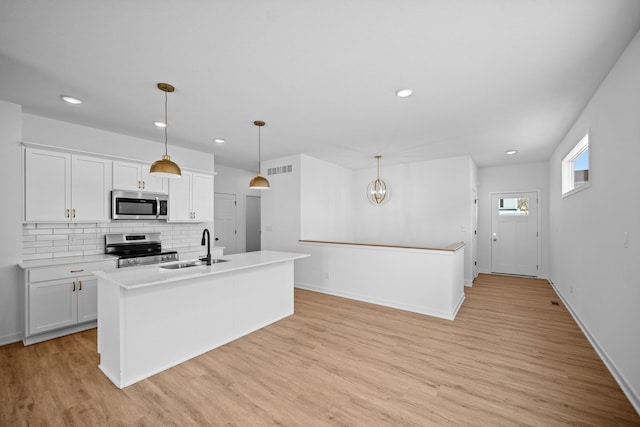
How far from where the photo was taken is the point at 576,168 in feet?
13.8

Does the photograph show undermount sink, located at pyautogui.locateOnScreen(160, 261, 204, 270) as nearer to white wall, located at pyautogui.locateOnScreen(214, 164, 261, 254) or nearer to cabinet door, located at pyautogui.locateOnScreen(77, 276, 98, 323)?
cabinet door, located at pyautogui.locateOnScreen(77, 276, 98, 323)

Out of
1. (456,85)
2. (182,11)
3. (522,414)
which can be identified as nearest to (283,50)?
(182,11)

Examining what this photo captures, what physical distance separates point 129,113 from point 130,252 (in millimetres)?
2057

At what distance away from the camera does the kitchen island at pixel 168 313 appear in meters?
2.38

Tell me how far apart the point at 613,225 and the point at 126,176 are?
590 cm

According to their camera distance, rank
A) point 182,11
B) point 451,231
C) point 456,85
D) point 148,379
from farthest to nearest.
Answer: point 451,231 < point 456,85 < point 148,379 < point 182,11

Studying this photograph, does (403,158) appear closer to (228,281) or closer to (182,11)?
(228,281)

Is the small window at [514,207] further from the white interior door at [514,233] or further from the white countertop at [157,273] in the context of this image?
the white countertop at [157,273]

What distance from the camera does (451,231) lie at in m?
6.03

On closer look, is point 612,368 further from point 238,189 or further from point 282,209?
point 238,189

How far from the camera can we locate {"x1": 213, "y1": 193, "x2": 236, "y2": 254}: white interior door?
680 cm

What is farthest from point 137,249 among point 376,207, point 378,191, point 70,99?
point 376,207

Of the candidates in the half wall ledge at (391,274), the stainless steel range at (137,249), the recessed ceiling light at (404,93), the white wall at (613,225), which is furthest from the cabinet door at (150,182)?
the white wall at (613,225)

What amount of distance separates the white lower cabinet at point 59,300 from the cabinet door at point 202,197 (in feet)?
5.58
